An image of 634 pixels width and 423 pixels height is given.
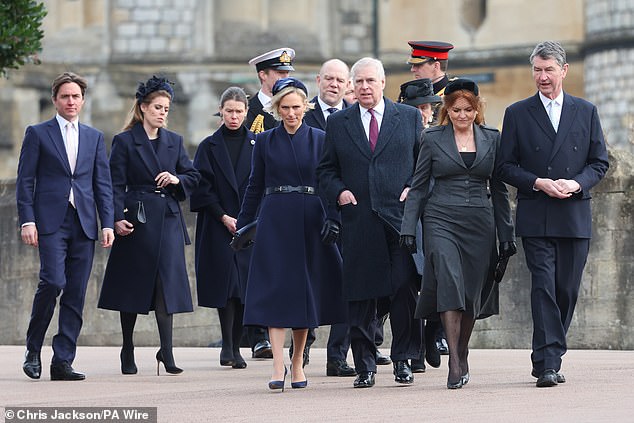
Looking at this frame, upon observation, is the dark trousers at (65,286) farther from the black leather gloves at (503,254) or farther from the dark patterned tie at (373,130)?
Answer: the black leather gloves at (503,254)

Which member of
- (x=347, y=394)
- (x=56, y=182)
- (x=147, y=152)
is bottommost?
(x=347, y=394)

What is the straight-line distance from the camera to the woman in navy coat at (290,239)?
11.2 meters

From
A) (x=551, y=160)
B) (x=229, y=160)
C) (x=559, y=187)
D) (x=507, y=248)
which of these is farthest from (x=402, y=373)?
(x=229, y=160)

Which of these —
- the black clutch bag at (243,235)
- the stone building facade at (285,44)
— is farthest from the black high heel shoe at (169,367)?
the stone building facade at (285,44)

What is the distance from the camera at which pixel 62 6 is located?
42.1m

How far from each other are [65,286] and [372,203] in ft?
7.22

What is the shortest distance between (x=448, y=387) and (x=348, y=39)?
Answer: 3208 cm

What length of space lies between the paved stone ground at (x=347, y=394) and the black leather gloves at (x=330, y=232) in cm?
88

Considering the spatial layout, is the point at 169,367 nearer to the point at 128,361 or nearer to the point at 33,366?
the point at 128,361

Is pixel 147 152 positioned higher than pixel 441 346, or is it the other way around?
pixel 147 152

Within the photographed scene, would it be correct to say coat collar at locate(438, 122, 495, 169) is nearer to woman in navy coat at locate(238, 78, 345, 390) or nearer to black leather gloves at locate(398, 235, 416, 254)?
black leather gloves at locate(398, 235, 416, 254)

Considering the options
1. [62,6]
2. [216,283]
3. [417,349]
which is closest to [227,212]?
[216,283]

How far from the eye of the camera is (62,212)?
1220cm

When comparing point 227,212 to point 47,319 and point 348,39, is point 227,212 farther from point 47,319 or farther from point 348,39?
point 348,39
